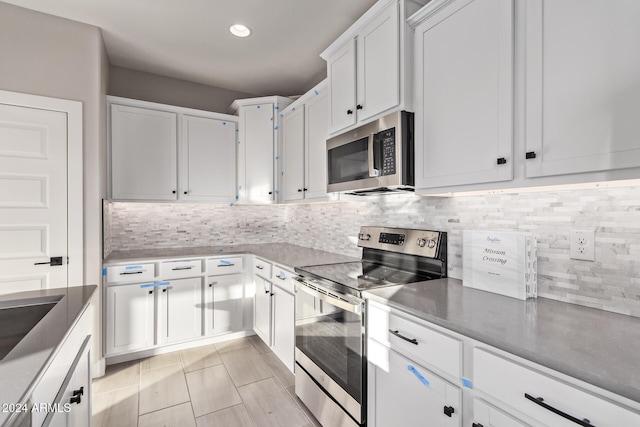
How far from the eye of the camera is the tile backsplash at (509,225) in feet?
3.76

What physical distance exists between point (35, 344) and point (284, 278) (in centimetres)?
164

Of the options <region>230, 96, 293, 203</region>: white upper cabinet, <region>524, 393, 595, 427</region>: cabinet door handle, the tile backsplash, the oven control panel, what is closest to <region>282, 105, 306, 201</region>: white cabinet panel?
<region>230, 96, 293, 203</region>: white upper cabinet

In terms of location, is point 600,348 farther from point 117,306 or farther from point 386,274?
point 117,306

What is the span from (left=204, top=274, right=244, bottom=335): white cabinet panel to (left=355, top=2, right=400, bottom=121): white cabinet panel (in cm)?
199

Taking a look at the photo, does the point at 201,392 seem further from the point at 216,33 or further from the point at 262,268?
the point at 216,33

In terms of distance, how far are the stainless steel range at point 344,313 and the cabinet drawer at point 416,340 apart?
10 centimetres

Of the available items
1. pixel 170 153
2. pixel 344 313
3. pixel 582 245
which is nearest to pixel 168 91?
pixel 170 153

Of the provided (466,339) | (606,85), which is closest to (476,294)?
(466,339)

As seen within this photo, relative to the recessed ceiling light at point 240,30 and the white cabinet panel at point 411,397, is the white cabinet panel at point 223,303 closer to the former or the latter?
the white cabinet panel at point 411,397

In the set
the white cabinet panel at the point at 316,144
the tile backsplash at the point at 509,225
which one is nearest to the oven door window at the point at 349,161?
the white cabinet panel at the point at 316,144

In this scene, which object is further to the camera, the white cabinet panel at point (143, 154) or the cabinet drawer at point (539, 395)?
the white cabinet panel at point (143, 154)

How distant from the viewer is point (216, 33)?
249 cm

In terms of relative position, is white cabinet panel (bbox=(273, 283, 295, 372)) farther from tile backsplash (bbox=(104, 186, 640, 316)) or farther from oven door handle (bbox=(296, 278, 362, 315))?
tile backsplash (bbox=(104, 186, 640, 316))

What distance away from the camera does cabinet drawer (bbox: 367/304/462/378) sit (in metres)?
1.08
